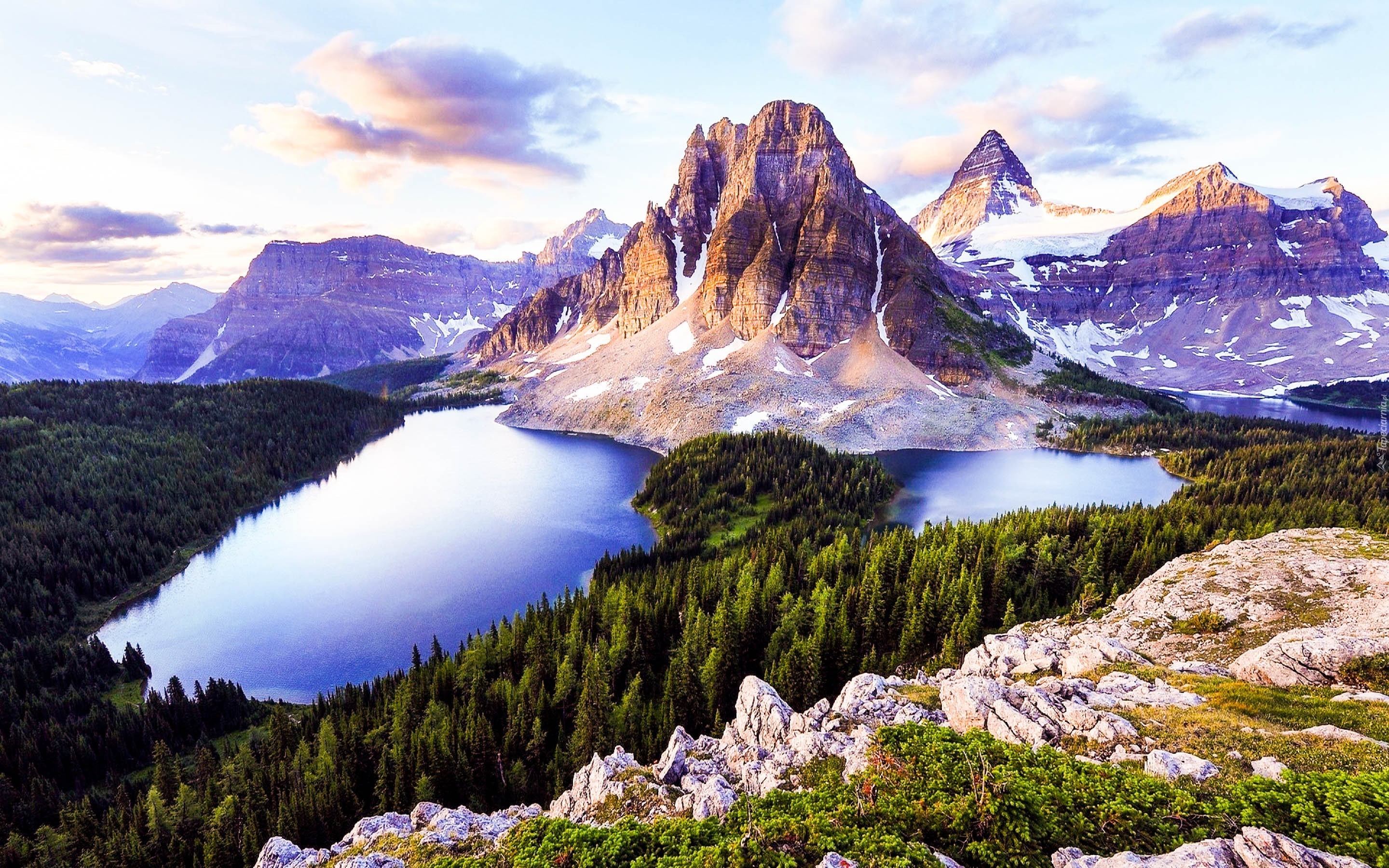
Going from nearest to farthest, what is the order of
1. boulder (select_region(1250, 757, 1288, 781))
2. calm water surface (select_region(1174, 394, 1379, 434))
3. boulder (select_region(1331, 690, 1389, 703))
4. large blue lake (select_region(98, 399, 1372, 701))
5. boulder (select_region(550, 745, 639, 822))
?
boulder (select_region(1250, 757, 1288, 781)) → boulder (select_region(1331, 690, 1389, 703)) → boulder (select_region(550, 745, 639, 822)) → large blue lake (select_region(98, 399, 1372, 701)) → calm water surface (select_region(1174, 394, 1379, 434))

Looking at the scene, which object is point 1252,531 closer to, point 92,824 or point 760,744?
point 760,744

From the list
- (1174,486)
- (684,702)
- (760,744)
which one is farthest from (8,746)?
(1174,486)

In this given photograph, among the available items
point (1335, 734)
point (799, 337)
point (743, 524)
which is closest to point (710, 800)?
point (1335, 734)

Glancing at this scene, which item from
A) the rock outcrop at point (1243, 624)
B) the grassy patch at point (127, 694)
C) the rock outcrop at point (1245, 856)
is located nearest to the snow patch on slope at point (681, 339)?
the grassy patch at point (127, 694)

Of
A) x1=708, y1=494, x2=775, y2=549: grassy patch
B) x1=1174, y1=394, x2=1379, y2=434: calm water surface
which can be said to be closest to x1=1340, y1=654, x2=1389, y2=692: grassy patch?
x1=708, y1=494, x2=775, y2=549: grassy patch

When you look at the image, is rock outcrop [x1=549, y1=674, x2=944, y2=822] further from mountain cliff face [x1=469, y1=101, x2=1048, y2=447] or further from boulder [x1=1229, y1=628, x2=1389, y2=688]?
mountain cliff face [x1=469, y1=101, x2=1048, y2=447]

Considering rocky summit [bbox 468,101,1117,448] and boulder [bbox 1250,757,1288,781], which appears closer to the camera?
boulder [bbox 1250,757,1288,781]
